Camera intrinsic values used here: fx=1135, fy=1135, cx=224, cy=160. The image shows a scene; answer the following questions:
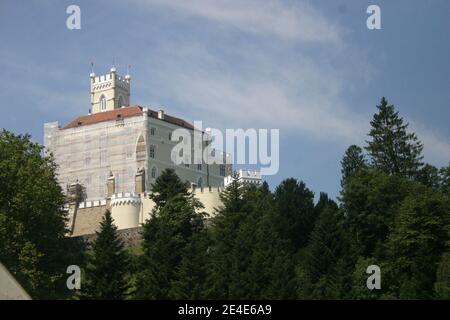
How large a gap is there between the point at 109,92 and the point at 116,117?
14649 mm

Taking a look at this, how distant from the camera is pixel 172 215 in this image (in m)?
63.9

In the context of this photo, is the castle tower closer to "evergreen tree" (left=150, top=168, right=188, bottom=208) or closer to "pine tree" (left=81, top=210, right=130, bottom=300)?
"evergreen tree" (left=150, top=168, right=188, bottom=208)

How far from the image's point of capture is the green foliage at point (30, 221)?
2282 inches

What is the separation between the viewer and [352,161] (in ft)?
270

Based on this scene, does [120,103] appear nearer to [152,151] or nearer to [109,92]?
[109,92]

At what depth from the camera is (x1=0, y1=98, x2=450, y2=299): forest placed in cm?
4988

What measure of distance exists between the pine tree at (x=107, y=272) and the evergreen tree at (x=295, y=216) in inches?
516

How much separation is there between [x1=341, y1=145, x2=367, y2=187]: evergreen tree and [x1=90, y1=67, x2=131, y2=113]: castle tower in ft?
114

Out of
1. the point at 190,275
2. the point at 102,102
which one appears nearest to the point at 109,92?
the point at 102,102

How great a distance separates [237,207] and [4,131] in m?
16.8

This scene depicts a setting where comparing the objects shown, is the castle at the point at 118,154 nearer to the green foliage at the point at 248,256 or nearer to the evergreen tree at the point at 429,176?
the evergreen tree at the point at 429,176

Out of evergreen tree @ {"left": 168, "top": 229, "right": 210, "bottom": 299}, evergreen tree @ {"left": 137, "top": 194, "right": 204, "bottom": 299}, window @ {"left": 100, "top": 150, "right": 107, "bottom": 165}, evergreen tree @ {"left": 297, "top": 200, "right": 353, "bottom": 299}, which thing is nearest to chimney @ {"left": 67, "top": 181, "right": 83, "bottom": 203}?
window @ {"left": 100, "top": 150, "right": 107, "bottom": 165}

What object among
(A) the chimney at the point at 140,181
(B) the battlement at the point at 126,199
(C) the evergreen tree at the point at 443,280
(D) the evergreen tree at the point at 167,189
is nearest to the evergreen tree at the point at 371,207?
(C) the evergreen tree at the point at 443,280
